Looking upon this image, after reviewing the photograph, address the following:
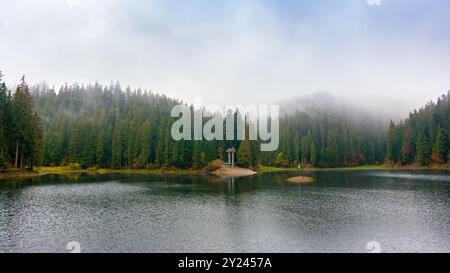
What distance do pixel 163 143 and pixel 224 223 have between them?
3400 inches

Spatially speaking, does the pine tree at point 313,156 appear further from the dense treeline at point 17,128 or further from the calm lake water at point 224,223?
the dense treeline at point 17,128

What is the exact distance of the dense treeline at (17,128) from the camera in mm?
69875

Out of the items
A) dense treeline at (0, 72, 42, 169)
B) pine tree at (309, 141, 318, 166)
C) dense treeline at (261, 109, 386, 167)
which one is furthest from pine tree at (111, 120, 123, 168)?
pine tree at (309, 141, 318, 166)

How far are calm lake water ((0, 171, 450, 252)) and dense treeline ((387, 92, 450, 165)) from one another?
9548 cm

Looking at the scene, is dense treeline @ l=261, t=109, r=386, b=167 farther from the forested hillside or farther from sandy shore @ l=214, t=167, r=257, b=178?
sandy shore @ l=214, t=167, r=257, b=178

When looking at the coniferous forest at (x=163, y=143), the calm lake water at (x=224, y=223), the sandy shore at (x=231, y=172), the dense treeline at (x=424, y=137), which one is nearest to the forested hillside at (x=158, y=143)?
the coniferous forest at (x=163, y=143)

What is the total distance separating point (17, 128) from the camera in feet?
235

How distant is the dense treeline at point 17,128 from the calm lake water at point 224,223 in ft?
110

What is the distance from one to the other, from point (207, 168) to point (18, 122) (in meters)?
52.7

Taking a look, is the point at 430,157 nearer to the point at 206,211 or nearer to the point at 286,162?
the point at 286,162

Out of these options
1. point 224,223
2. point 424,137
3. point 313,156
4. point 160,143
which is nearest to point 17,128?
point 160,143

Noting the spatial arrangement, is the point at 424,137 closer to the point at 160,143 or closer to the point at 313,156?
the point at 313,156

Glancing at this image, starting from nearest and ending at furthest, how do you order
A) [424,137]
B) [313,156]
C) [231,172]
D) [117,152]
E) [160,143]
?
[231,172]
[160,143]
[117,152]
[424,137]
[313,156]
